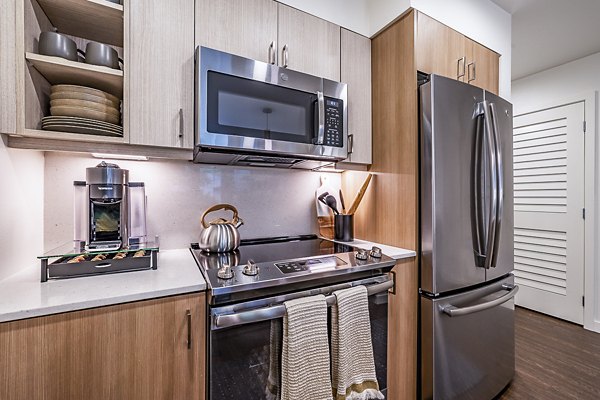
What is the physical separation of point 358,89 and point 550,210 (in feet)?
8.59

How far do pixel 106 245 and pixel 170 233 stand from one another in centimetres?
37

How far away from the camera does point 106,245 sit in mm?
1157

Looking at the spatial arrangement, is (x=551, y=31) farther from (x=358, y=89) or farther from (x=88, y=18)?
(x=88, y=18)

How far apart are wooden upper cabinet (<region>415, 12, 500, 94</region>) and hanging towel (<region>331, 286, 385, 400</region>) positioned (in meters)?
1.31

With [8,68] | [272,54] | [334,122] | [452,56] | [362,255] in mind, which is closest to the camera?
[8,68]

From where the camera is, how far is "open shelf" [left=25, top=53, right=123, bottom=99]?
103cm

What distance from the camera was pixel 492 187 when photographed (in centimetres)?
157

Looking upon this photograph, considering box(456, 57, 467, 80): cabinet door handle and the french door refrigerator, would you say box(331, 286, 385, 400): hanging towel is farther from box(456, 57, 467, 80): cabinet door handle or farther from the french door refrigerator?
box(456, 57, 467, 80): cabinet door handle

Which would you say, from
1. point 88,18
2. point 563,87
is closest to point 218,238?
point 88,18

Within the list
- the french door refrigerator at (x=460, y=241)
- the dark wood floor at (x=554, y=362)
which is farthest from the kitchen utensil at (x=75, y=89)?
the dark wood floor at (x=554, y=362)

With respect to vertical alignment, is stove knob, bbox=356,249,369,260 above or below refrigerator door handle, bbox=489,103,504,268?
below

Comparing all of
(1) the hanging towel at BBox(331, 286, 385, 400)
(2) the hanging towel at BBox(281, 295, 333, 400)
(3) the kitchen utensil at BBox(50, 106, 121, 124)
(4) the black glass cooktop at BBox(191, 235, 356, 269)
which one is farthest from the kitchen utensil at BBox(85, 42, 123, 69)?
(1) the hanging towel at BBox(331, 286, 385, 400)

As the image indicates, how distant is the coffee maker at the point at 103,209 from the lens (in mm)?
1125

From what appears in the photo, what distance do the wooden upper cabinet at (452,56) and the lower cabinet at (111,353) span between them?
1700 millimetres
